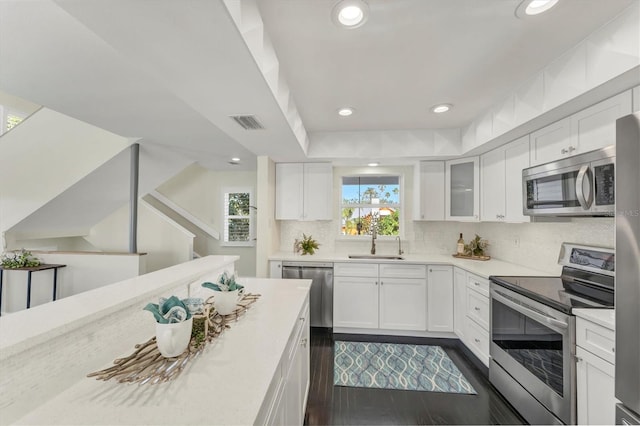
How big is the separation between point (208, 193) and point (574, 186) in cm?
604

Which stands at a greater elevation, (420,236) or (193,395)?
(420,236)

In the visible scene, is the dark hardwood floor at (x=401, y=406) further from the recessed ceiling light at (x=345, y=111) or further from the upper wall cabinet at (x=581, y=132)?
the recessed ceiling light at (x=345, y=111)

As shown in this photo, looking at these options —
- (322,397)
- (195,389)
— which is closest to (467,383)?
(322,397)

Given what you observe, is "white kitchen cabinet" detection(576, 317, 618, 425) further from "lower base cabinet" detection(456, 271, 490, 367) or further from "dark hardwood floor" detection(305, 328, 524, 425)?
"lower base cabinet" detection(456, 271, 490, 367)

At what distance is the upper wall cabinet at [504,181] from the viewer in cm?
253

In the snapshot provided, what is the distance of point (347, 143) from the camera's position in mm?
3457

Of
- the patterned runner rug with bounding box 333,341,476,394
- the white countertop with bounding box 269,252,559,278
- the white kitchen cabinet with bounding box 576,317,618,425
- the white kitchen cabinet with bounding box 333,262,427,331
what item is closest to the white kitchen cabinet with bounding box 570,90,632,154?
the white kitchen cabinet with bounding box 576,317,618,425

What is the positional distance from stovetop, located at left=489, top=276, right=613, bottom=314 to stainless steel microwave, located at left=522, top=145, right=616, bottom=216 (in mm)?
541

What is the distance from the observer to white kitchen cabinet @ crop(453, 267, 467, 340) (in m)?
3.01

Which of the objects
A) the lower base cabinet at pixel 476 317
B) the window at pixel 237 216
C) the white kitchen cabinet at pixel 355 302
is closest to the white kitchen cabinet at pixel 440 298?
the lower base cabinet at pixel 476 317

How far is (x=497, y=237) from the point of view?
3.39 metres

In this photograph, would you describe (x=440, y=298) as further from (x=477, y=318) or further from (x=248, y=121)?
(x=248, y=121)

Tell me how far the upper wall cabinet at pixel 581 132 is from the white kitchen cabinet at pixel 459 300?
139 cm

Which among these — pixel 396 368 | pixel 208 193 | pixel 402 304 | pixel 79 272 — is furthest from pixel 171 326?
pixel 208 193
